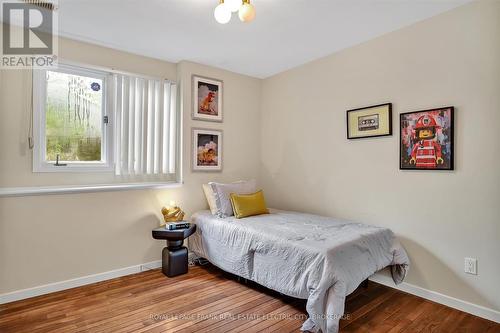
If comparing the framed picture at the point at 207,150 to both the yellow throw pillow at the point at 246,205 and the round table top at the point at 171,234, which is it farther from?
the round table top at the point at 171,234

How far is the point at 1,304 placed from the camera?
2.35 metres

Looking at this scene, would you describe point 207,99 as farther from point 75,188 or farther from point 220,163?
point 75,188

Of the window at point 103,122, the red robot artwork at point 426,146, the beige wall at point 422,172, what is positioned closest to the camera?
the beige wall at point 422,172

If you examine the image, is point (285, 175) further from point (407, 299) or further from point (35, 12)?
point (35, 12)

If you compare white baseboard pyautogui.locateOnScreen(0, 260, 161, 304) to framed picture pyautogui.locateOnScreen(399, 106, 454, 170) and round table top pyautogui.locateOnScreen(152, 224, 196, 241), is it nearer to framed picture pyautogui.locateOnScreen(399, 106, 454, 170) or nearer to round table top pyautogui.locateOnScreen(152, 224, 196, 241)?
round table top pyautogui.locateOnScreen(152, 224, 196, 241)

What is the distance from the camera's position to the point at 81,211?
9.05ft

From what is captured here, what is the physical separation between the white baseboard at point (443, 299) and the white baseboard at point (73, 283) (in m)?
2.46

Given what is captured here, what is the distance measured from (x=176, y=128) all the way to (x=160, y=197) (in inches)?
34.4

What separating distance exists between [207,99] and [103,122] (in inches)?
49.3

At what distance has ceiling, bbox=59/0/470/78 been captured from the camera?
2.26 metres
